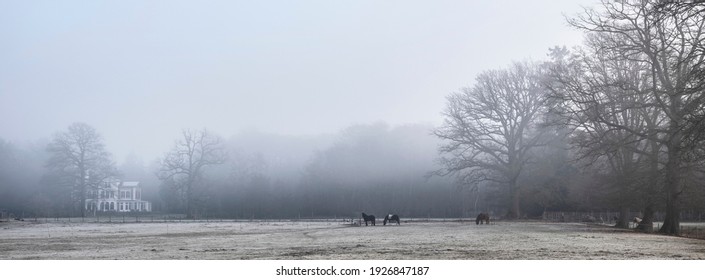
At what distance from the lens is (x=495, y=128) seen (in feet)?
128

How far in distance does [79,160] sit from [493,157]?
22895mm

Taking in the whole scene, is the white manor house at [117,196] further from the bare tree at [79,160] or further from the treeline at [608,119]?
the treeline at [608,119]

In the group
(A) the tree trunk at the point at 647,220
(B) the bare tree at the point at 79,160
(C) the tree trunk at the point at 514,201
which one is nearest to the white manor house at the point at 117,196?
(B) the bare tree at the point at 79,160

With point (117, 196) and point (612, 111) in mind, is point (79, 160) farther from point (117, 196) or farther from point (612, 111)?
point (612, 111)

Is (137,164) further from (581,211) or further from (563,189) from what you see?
(581,211)

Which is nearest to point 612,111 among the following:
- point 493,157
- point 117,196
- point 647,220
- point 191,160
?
point 647,220

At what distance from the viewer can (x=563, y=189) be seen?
41438 mm

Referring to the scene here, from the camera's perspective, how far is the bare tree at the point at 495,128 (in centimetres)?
3716

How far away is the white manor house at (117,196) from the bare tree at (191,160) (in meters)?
1.96

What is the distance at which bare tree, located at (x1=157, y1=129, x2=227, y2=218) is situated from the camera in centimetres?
2177

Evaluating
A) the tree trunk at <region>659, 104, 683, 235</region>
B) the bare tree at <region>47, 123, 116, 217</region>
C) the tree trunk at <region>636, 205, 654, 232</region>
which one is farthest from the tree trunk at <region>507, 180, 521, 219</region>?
the bare tree at <region>47, 123, 116, 217</region>
